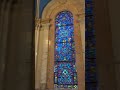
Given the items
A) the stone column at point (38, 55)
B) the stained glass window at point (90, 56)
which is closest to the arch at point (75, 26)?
the stone column at point (38, 55)

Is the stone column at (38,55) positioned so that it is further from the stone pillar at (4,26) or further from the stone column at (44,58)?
the stone pillar at (4,26)

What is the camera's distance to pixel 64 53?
7.84m

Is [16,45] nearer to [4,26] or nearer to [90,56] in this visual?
[4,26]

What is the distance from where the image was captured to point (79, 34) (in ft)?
25.4

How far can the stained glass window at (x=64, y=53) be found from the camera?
294 inches

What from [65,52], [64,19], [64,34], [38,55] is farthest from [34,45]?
[64,19]

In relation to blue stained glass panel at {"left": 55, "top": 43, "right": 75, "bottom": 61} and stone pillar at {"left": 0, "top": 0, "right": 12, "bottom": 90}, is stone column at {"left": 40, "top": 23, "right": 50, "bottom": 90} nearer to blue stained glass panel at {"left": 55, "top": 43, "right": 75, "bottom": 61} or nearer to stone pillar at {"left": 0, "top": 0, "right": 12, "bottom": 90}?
blue stained glass panel at {"left": 55, "top": 43, "right": 75, "bottom": 61}

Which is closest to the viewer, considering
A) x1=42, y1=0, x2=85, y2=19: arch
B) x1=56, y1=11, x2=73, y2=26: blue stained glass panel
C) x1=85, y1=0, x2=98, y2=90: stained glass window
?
x1=85, y1=0, x2=98, y2=90: stained glass window

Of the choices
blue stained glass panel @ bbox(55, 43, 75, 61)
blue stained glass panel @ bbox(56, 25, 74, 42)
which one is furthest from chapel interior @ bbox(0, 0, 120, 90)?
blue stained glass panel @ bbox(56, 25, 74, 42)

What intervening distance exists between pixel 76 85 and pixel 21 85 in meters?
6.25

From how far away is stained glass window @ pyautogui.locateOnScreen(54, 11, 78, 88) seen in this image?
7.46 m

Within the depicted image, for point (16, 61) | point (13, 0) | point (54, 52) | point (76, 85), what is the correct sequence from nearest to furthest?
point (16, 61), point (13, 0), point (76, 85), point (54, 52)

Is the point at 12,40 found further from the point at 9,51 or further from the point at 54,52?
the point at 54,52

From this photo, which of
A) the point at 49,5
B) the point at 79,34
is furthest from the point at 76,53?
the point at 49,5
